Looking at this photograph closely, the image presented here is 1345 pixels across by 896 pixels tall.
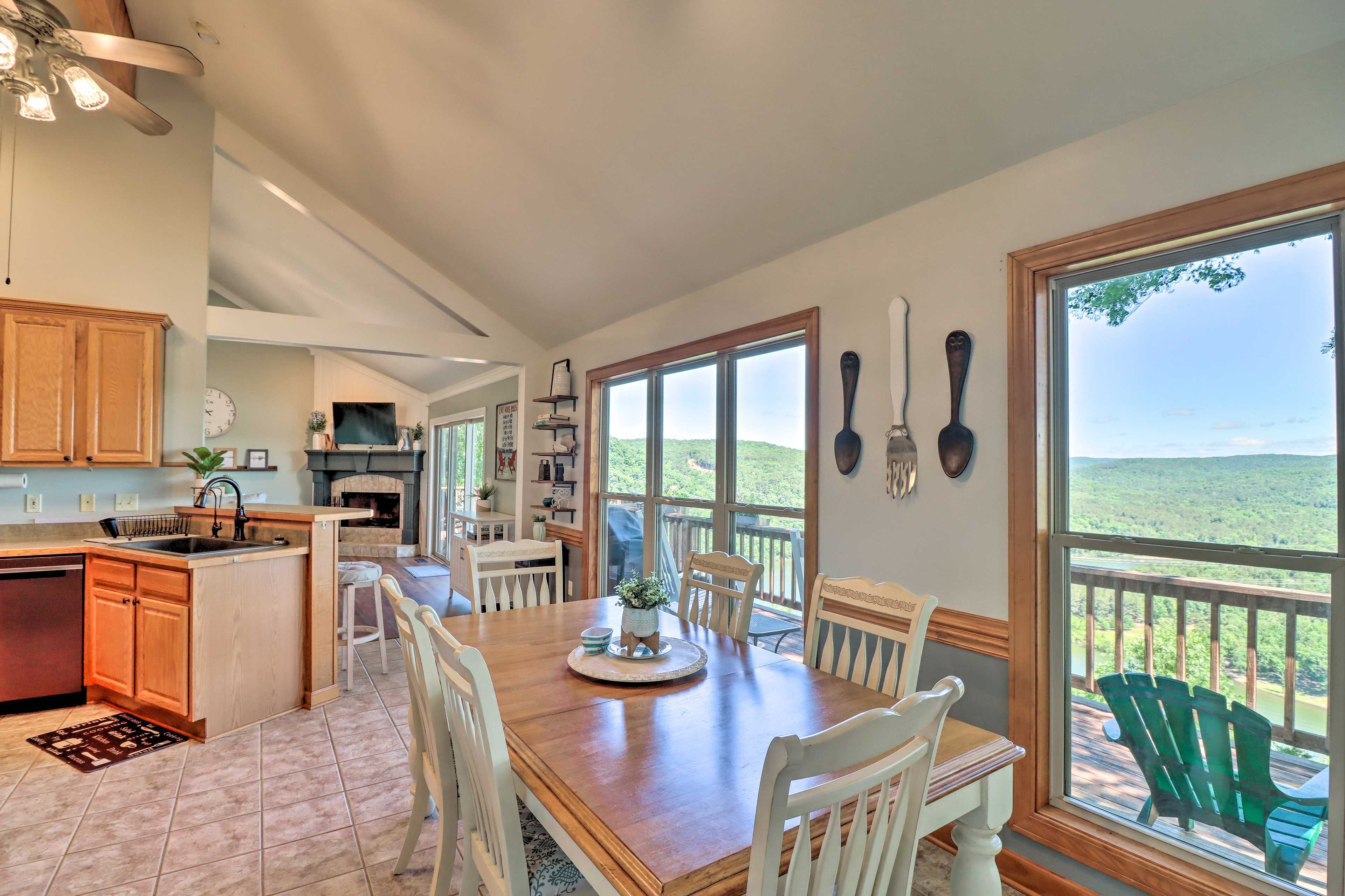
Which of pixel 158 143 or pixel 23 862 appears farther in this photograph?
pixel 158 143

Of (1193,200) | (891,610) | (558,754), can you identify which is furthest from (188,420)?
(1193,200)

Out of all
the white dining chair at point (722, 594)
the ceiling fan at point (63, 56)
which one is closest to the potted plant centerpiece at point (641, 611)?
the white dining chair at point (722, 594)

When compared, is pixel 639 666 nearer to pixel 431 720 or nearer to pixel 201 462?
pixel 431 720

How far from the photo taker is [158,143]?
Result: 167 inches

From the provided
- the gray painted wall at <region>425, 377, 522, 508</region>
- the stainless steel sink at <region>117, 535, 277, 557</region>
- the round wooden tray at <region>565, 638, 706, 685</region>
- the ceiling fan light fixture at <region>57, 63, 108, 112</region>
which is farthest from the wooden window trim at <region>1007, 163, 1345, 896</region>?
the gray painted wall at <region>425, 377, 522, 508</region>

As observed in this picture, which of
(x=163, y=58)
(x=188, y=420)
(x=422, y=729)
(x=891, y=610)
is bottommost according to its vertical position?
(x=422, y=729)

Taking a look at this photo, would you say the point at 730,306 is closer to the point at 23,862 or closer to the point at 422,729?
the point at 422,729

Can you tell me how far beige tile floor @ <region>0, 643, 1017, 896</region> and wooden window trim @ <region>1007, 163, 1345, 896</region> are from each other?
31 centimetres

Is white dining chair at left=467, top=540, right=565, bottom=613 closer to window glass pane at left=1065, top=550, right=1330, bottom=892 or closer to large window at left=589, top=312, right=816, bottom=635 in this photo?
large window at left=589, top=312, right=816, bottom=635

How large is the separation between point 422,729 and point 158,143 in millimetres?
4719

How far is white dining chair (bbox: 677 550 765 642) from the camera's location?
2.34 metres

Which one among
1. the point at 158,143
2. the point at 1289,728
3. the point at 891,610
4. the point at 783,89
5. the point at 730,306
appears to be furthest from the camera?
the point at 158,143

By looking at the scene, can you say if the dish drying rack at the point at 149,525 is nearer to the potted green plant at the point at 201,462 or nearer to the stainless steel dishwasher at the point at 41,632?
the potted green plant at the point at 201,462

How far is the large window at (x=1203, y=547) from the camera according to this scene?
5.19 ft
